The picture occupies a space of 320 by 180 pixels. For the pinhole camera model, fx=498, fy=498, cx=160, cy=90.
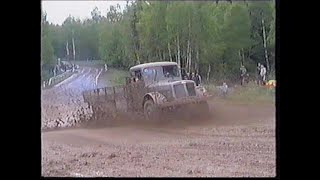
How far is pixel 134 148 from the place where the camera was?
1625mm

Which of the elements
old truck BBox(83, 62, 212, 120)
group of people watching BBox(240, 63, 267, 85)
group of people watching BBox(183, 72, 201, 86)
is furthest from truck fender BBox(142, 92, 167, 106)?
group of people watching BBox(240, 63, 267, 85)

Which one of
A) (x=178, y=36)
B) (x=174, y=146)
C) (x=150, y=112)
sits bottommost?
(x=174, y=146)

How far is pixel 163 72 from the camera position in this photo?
1.66 m

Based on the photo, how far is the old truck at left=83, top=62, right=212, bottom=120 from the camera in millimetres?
1646

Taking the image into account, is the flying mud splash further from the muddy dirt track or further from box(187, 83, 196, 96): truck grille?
box(187, 83, 196, 96): truck grille

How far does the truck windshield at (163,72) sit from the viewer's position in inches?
65.1

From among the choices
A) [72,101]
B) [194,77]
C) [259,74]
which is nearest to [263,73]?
[259,74]

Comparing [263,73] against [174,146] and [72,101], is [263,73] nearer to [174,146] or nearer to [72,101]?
[174,146]

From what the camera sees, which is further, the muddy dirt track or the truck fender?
the truck fender

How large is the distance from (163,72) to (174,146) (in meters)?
0.25

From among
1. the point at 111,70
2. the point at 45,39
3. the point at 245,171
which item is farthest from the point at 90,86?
the point at 245,171
